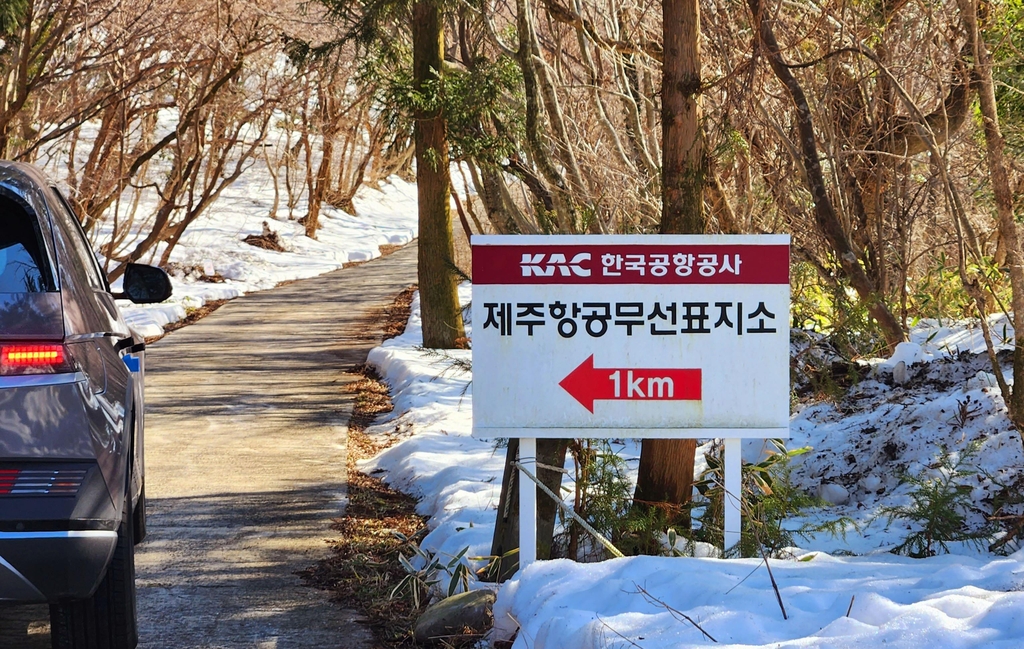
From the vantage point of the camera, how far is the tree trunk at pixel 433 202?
12.8 m

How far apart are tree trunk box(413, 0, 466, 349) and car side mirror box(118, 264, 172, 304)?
7485mm

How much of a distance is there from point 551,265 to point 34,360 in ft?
7.08

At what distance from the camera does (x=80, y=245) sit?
14.3 ft

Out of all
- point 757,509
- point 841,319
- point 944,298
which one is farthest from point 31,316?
point 944,298

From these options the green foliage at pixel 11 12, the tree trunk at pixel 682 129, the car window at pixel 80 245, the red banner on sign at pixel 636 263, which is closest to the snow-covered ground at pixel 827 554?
the red banner on sign at pixel 636 263

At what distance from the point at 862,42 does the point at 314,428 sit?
5532 mm

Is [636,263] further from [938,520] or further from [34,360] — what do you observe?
[34,360]

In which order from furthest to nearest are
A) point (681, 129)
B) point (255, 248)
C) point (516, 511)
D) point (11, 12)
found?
1. point (255, 248)
2. point (11, 12)
3. point (681, 129)
4. point (516, 511)

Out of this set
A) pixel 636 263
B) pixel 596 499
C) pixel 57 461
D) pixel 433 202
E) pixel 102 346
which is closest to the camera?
pixel 57 461

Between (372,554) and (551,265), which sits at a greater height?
→ (551,265)

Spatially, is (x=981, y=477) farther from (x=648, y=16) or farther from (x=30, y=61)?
(x=30, y=61)

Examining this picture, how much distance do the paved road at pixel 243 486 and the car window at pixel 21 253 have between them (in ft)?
5.65

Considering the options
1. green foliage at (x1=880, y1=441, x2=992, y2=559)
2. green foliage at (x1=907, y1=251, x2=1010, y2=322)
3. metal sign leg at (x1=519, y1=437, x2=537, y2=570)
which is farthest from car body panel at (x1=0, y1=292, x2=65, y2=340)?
green foliage at (x1=907, y1=251, x2=1010, y2=322)

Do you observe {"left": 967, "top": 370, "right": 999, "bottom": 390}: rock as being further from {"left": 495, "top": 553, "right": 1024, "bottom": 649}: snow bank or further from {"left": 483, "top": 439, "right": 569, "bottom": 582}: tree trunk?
{"left": 483, "top": 439, "right": 569, "bottom": 582}: tree trunk
